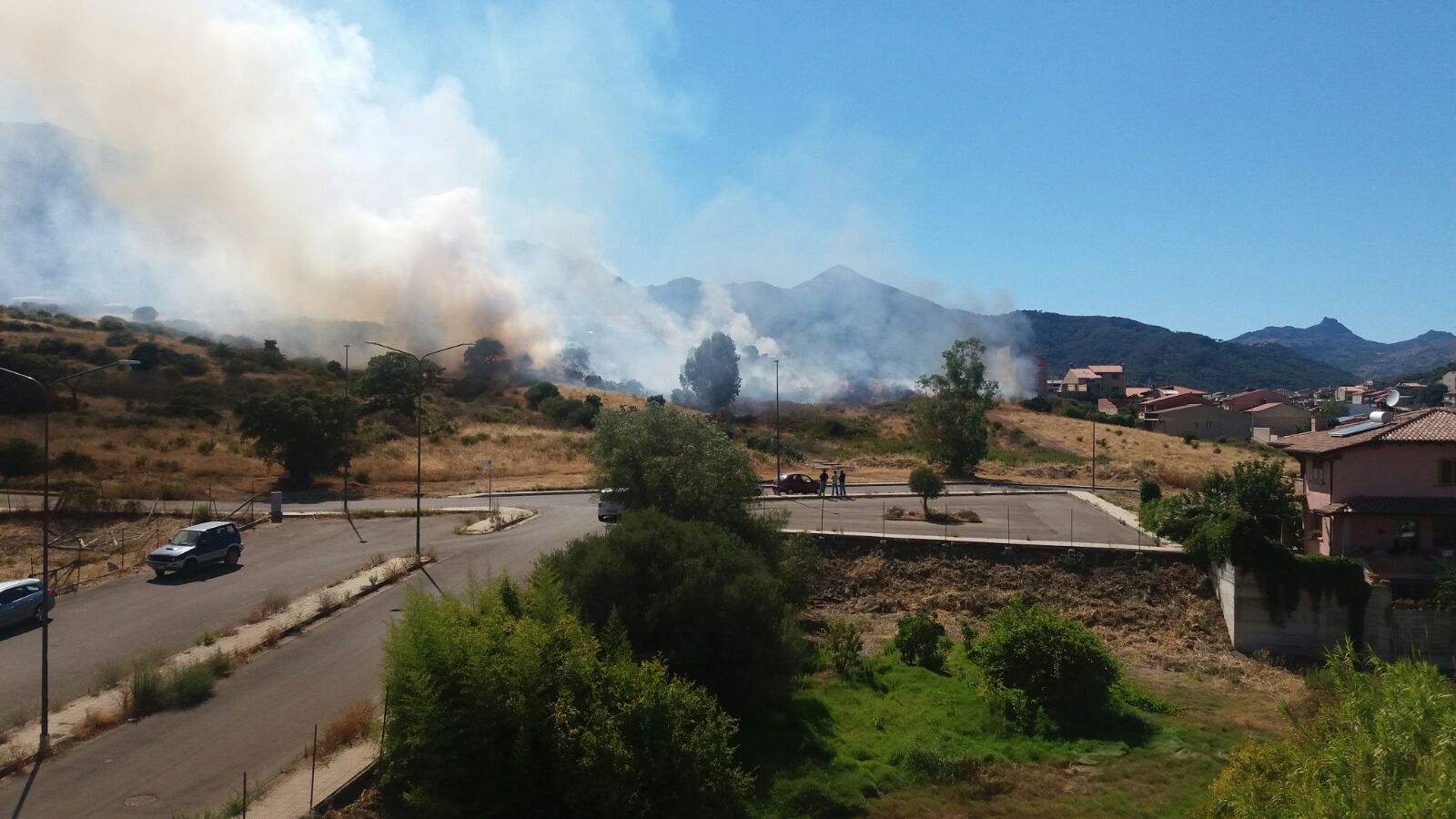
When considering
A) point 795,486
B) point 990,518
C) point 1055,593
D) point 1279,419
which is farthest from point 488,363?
point 1279,419

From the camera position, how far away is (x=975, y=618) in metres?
30.8

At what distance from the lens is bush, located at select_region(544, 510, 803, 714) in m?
20.0

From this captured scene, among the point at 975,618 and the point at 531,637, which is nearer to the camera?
the point at 531,637

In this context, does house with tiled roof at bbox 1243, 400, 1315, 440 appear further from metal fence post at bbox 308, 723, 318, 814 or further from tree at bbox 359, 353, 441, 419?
metal fence post at bbox 308, 723, 318, 814

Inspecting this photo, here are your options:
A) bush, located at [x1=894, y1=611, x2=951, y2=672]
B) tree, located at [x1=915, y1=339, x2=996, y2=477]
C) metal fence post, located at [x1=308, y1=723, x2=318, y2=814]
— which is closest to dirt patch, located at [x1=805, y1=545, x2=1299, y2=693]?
bush, located at [x1=894, y1=611, x2=951, y2=672]

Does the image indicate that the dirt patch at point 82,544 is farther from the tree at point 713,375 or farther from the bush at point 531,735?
the tree at point 713,375

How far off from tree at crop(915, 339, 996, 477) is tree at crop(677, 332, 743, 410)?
40.3m

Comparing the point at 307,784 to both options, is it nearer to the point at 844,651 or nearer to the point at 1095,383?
the point at 844,651

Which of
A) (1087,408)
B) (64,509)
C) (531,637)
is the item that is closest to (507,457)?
(64,509)

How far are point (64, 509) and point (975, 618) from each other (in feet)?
121

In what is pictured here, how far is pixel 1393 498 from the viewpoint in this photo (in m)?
30.9

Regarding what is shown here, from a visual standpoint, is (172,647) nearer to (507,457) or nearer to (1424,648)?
(1424,648)

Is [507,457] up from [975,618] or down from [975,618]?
up

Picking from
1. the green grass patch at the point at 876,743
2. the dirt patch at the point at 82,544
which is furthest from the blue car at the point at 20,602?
the green grass patch at the point at 876,743
